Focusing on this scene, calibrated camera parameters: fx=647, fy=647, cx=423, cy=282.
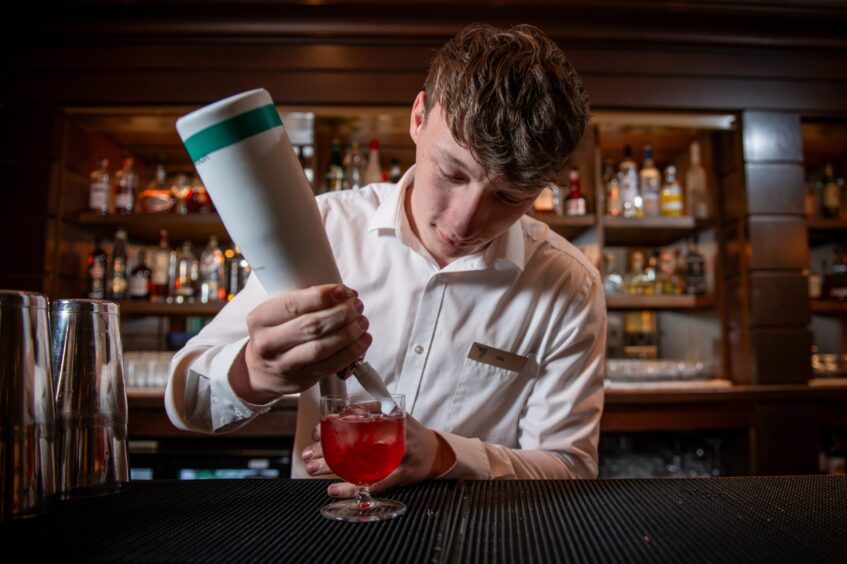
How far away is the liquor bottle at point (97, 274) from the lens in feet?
8.96

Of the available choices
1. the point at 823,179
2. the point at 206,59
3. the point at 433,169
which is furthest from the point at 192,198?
the point at 823,179

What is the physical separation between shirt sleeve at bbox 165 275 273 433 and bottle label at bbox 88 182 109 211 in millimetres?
1893

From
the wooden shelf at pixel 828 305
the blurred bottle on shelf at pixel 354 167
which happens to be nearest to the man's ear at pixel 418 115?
the blurred bottle on shelf at pixel 354 167

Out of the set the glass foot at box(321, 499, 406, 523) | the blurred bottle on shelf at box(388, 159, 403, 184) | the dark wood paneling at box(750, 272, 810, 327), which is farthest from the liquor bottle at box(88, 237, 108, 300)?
the dark wood paneling at box(750, 272, 810, 327)

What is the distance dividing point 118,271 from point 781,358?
280 cm

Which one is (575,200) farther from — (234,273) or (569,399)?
(569,399)

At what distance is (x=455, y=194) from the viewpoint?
101 cm

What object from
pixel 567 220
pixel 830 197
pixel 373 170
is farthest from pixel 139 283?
pixel 830 197

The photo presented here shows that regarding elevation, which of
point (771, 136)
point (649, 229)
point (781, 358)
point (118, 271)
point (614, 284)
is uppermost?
point (771, 136)

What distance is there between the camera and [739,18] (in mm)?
2656

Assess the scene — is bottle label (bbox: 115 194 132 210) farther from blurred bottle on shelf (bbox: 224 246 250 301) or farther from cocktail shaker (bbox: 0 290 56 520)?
cocktail shaker (bbox: 0 290 56 520)

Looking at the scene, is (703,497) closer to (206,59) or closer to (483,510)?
(483,510)

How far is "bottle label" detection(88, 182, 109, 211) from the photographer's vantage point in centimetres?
276

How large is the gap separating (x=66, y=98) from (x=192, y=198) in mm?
617
